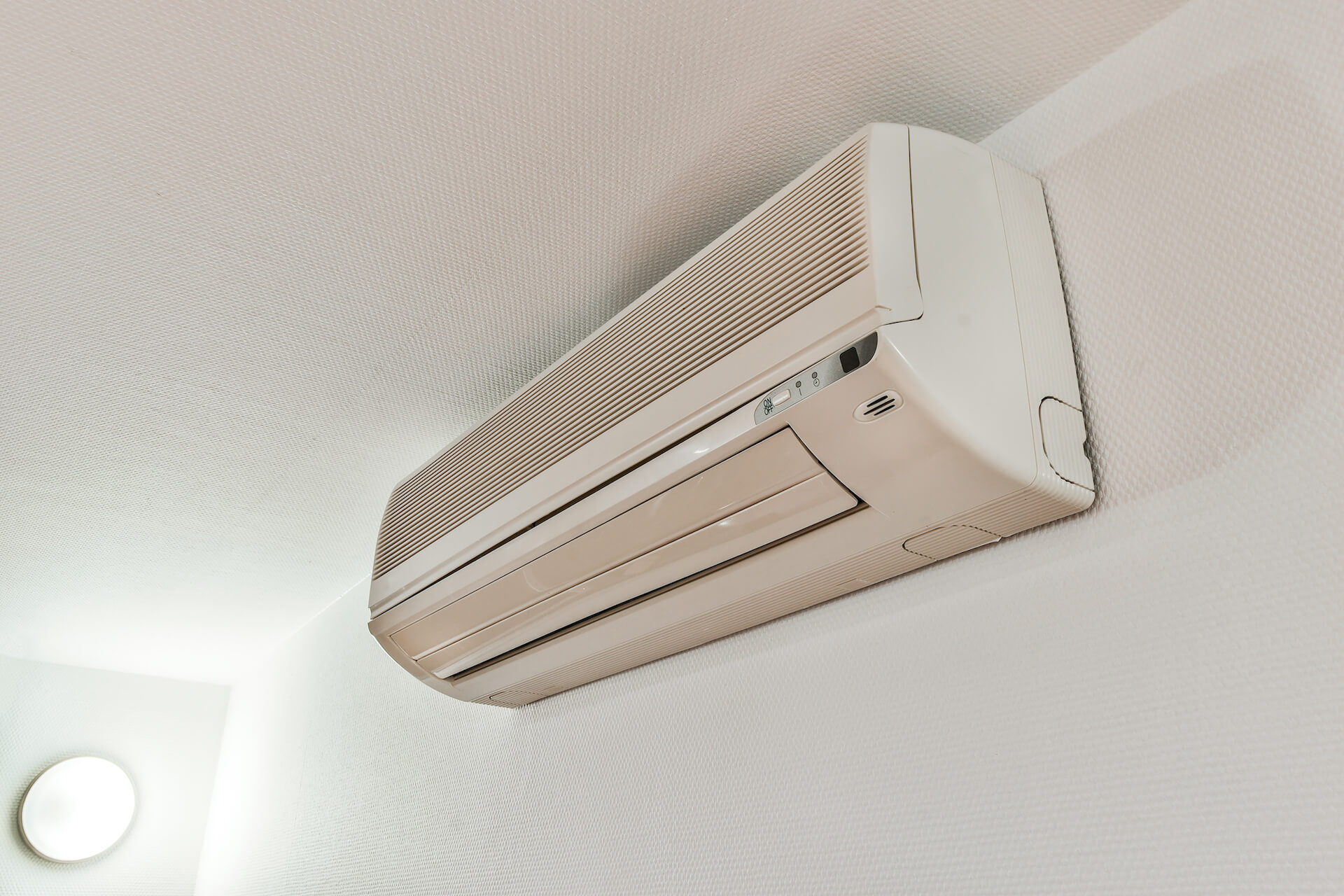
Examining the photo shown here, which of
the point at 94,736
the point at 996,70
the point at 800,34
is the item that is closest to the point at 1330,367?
the point at 996,70

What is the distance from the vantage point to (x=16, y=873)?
2238 mm

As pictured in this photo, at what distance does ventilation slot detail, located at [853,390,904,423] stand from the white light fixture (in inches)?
101

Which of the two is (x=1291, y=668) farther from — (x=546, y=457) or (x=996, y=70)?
(x=546, y=457)

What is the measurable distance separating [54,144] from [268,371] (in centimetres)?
46

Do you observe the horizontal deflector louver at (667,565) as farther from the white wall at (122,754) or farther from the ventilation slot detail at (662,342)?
the white wall at (122,754)

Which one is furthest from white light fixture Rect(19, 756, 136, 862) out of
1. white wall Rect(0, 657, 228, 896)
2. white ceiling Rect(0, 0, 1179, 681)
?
white ceiling Rect(0, 0, 1179, 681)

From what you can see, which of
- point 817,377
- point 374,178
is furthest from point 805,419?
point 374,178

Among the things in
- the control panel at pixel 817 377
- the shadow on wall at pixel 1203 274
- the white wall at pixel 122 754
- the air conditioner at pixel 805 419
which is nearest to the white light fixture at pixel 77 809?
the white wall at pixel 122 754

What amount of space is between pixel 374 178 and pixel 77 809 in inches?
87.3

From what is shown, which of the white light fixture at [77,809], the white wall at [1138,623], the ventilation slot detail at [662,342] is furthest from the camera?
the white light fixture at [77,809]

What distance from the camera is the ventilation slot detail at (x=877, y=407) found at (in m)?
0.71

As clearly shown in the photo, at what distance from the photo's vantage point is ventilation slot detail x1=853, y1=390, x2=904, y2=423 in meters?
0.71

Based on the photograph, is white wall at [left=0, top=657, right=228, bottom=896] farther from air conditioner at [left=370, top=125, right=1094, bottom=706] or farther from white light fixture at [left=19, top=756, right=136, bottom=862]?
air conditioner at [left=370, top=125, right=1094, bottom=706]

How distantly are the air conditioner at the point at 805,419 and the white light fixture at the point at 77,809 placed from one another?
6.26 feet
